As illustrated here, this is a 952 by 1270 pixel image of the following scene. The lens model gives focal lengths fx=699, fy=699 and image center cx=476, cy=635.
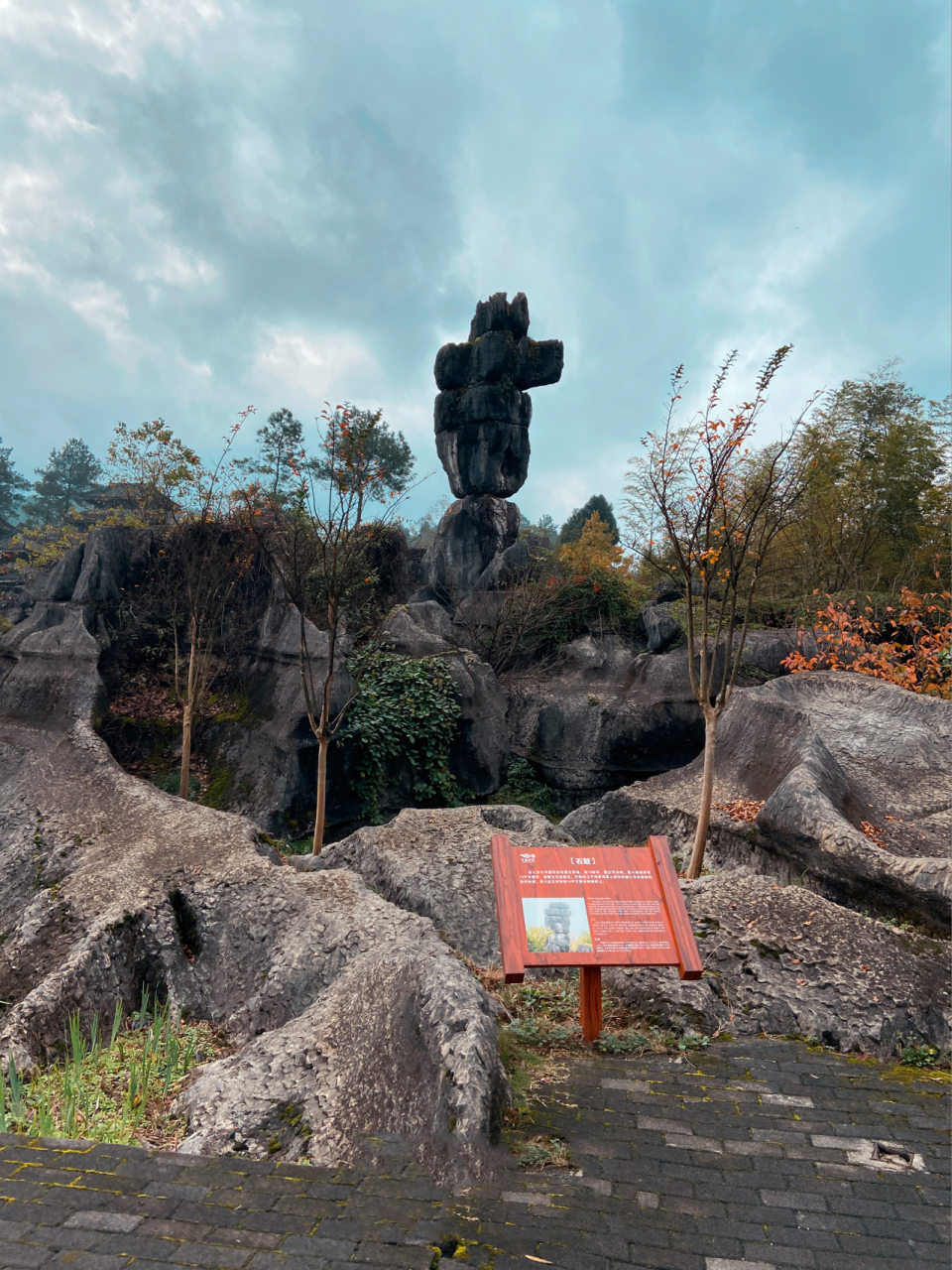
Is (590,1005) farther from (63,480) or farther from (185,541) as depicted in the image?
(63,480)

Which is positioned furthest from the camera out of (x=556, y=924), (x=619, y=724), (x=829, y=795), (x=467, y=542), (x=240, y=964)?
(x=467, y=542)

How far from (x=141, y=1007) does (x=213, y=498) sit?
10450mm

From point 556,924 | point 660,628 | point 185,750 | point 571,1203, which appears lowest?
point 571,1203

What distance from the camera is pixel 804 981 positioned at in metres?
5.08

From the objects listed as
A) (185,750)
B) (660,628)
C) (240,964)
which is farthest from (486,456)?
(240,964)

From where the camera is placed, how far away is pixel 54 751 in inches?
390

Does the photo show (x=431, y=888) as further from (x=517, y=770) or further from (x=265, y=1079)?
(x=517, y=770)

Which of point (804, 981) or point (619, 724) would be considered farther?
point (619, 724)

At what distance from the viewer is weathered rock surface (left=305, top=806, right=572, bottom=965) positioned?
631cm

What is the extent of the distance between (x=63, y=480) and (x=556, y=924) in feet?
205

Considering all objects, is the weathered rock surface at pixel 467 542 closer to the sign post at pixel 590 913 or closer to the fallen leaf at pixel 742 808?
the fallen leaf at pixel 742 808

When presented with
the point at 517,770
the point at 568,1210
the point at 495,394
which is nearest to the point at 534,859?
the point at 568,1210

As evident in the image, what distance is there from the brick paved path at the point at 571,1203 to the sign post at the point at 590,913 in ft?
2.30

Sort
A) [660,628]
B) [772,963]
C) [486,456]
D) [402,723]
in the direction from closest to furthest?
[772,963]
[402,723]
[660,628]
[486,456]
